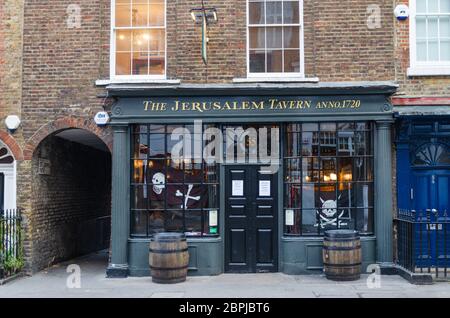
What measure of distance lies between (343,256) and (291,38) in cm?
482

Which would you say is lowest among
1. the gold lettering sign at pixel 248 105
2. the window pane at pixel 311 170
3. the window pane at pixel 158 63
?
the window pane at pixel 311 170

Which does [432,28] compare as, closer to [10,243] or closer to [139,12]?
[139,12]

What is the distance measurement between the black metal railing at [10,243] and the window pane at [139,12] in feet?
16.2

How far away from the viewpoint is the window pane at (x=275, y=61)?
36.9ft

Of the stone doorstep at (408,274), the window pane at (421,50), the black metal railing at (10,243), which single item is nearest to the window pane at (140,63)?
the black metal railing at (10,243)

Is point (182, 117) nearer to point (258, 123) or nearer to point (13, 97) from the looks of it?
point (258, 123)

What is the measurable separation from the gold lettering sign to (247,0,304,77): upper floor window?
86 centimetres

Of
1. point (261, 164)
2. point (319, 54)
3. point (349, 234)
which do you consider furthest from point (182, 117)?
point (349, 234)

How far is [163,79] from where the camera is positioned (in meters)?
11.2

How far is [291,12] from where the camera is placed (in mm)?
11312

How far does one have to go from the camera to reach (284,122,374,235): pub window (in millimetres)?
10828

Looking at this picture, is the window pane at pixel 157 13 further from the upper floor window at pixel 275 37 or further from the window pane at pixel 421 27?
the window pane at pixel 421 27

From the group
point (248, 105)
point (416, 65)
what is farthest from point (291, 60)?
point (416, 65)

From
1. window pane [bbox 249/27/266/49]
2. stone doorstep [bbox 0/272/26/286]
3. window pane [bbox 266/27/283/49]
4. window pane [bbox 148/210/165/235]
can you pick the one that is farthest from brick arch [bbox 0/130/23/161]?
window pane [bbox 266/27/283/49]
